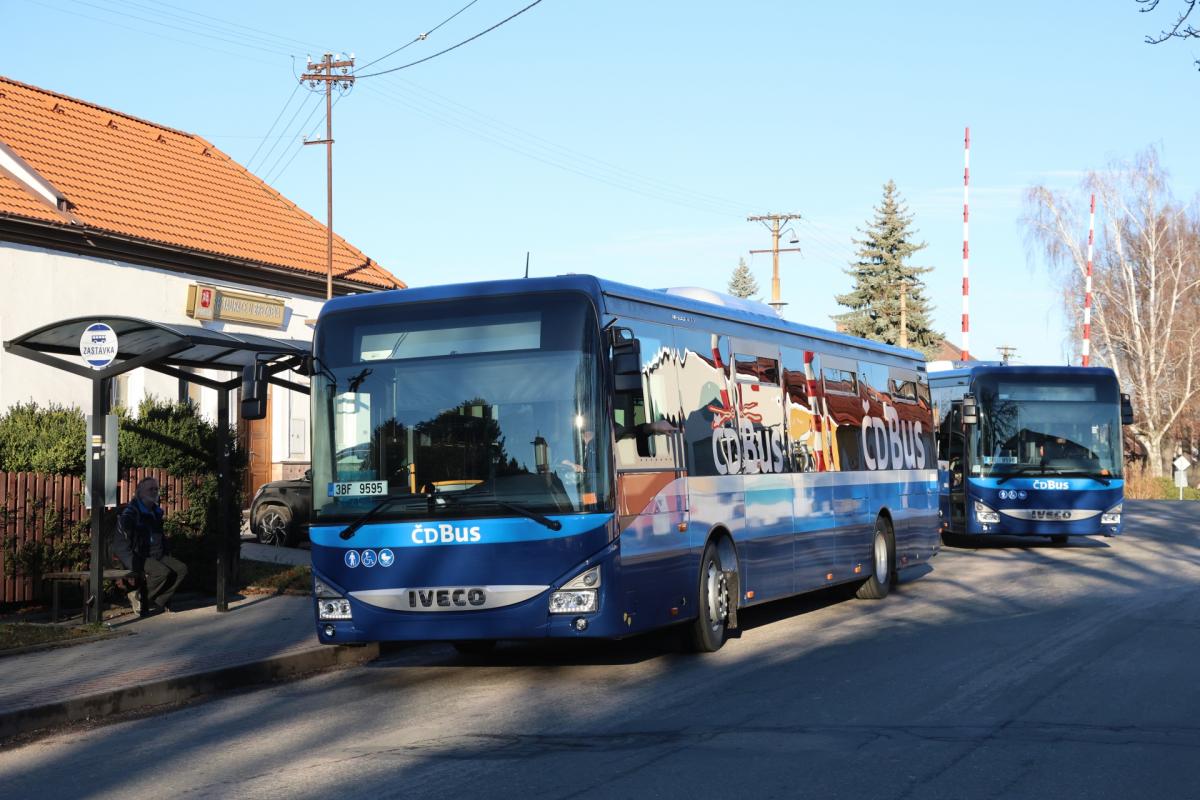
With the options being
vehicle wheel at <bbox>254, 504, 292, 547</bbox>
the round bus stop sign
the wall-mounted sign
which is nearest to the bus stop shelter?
the round bus stop sign

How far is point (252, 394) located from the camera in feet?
36.9

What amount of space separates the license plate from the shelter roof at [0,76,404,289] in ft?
42.9

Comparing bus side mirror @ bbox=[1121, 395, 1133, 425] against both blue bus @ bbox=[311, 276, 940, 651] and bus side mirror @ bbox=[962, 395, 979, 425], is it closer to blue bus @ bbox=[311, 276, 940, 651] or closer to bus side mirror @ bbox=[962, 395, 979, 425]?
bus side mirror @ bbox=[962, 395, 979, 425]

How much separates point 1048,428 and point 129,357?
16.0 metres

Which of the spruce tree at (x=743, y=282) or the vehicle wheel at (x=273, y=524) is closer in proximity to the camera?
the vehicle wheel at (x=273, y=524)

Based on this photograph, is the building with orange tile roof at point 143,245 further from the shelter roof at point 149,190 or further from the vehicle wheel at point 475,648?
the vehicle wheel at point 475,648

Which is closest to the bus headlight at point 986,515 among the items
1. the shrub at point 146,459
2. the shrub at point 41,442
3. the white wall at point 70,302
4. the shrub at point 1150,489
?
the white wall at point 70,302

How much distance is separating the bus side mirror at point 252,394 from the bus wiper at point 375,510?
1171 mm

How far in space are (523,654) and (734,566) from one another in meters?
2.00

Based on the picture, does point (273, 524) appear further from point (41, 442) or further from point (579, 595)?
point (579, 595)

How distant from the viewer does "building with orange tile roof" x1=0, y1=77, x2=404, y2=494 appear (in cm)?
2270

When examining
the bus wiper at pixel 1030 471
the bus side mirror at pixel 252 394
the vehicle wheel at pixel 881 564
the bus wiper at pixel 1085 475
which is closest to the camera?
the bus side mirror at pixel 252 394

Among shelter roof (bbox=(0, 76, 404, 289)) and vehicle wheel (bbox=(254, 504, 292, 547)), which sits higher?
shelter roof (bbox=(0, 76, 404, 289))

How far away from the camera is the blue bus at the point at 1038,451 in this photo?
2462 cm
